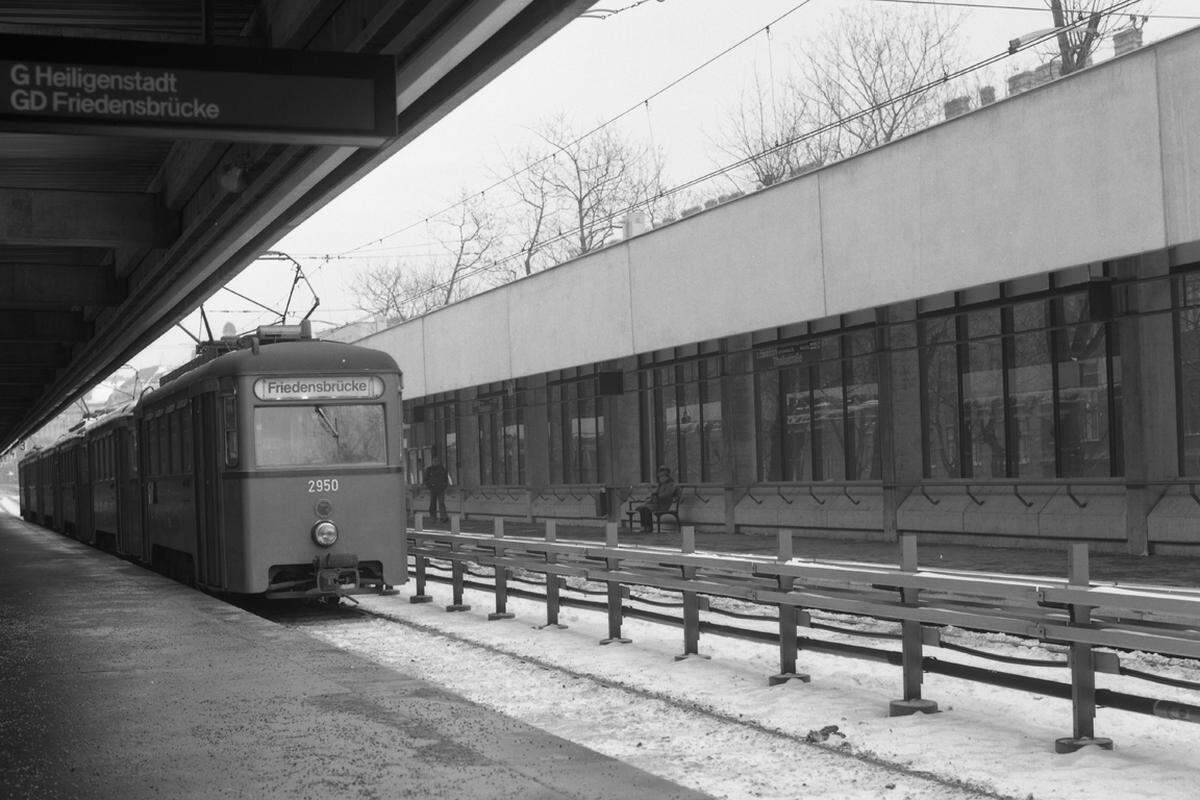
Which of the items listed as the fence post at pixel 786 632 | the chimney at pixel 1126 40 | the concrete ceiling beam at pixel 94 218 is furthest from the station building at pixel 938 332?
the concrete ceiling beam at pixel 94 218

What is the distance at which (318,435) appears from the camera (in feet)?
54.8

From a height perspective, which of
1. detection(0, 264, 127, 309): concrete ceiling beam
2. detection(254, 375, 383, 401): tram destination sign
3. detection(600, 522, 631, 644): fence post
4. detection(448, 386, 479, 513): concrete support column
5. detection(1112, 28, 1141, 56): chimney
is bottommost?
detection(600, 522, 631, 644): fence post

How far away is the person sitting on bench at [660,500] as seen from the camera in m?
28.0

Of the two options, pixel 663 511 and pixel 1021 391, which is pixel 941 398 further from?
pixel 663 511

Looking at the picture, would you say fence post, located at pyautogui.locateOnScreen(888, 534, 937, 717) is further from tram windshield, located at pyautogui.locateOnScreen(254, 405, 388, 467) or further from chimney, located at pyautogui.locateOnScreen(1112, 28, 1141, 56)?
chimney, located at pyautogui.locateOnScreen(1112, 28, 1141, 56)

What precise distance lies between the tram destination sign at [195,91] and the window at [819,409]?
14784 millimetres

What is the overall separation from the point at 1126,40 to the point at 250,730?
14.0m

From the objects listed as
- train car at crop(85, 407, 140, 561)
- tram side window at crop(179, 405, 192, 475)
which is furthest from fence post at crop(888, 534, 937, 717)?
train car at crop(85, 407, 140, 561)

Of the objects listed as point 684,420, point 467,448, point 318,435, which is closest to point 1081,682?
point 318,435

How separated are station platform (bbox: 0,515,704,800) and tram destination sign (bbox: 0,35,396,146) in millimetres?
3441

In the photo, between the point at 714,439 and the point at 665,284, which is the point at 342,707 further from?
the point at 714,439

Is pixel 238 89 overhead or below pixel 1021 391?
overhead

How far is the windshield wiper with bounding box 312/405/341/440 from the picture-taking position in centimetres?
1672

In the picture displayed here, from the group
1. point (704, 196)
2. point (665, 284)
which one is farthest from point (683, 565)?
point (704, 196)
